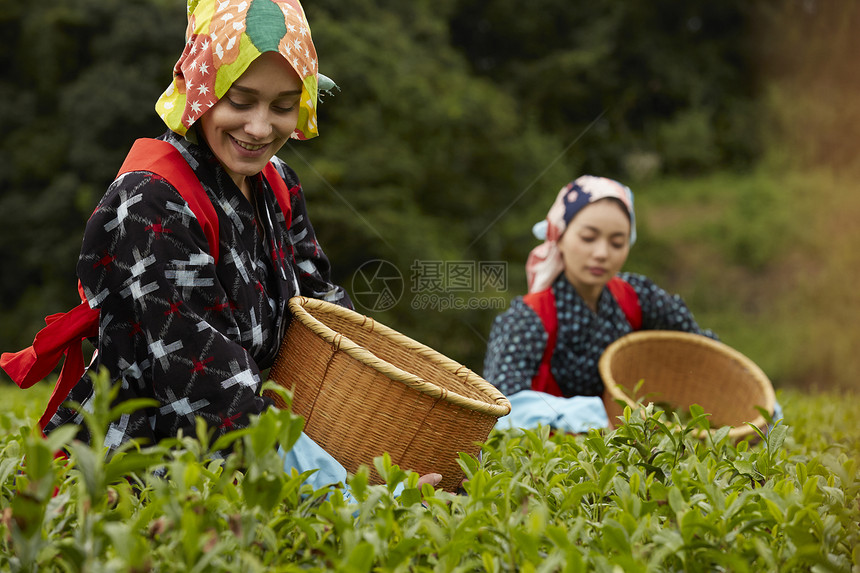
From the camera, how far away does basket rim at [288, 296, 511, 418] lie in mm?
1590

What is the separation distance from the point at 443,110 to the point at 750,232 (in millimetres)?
5054

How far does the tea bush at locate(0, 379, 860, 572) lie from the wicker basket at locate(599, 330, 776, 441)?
1.65 m

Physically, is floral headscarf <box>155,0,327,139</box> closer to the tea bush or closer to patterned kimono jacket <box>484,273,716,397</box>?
the tea bush

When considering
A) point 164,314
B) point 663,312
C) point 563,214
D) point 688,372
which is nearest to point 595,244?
point 563,214

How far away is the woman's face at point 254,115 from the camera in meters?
1.74

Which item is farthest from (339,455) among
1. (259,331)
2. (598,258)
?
(598,258)

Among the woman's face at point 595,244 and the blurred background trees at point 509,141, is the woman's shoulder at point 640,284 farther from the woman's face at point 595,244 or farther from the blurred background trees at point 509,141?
the blurred background trees at point 509,141

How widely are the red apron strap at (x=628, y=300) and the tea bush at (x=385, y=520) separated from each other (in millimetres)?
1971

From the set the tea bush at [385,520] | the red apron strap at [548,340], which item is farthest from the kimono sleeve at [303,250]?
the red apron strap at [548,340]

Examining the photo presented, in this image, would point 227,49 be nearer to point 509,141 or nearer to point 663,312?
point 663,312

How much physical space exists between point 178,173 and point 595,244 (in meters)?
1.87

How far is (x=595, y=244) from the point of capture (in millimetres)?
3189

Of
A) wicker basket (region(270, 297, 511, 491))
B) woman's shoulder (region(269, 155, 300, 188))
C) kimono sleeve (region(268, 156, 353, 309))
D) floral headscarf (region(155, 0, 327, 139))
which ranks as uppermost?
floral headscarf (region(155, 0, 327, 139))

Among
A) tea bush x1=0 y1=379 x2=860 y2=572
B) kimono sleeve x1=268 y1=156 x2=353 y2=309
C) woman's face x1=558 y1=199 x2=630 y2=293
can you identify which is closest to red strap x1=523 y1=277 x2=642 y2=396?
woman's face x1=558 y1=199 x2=630 y2=293
